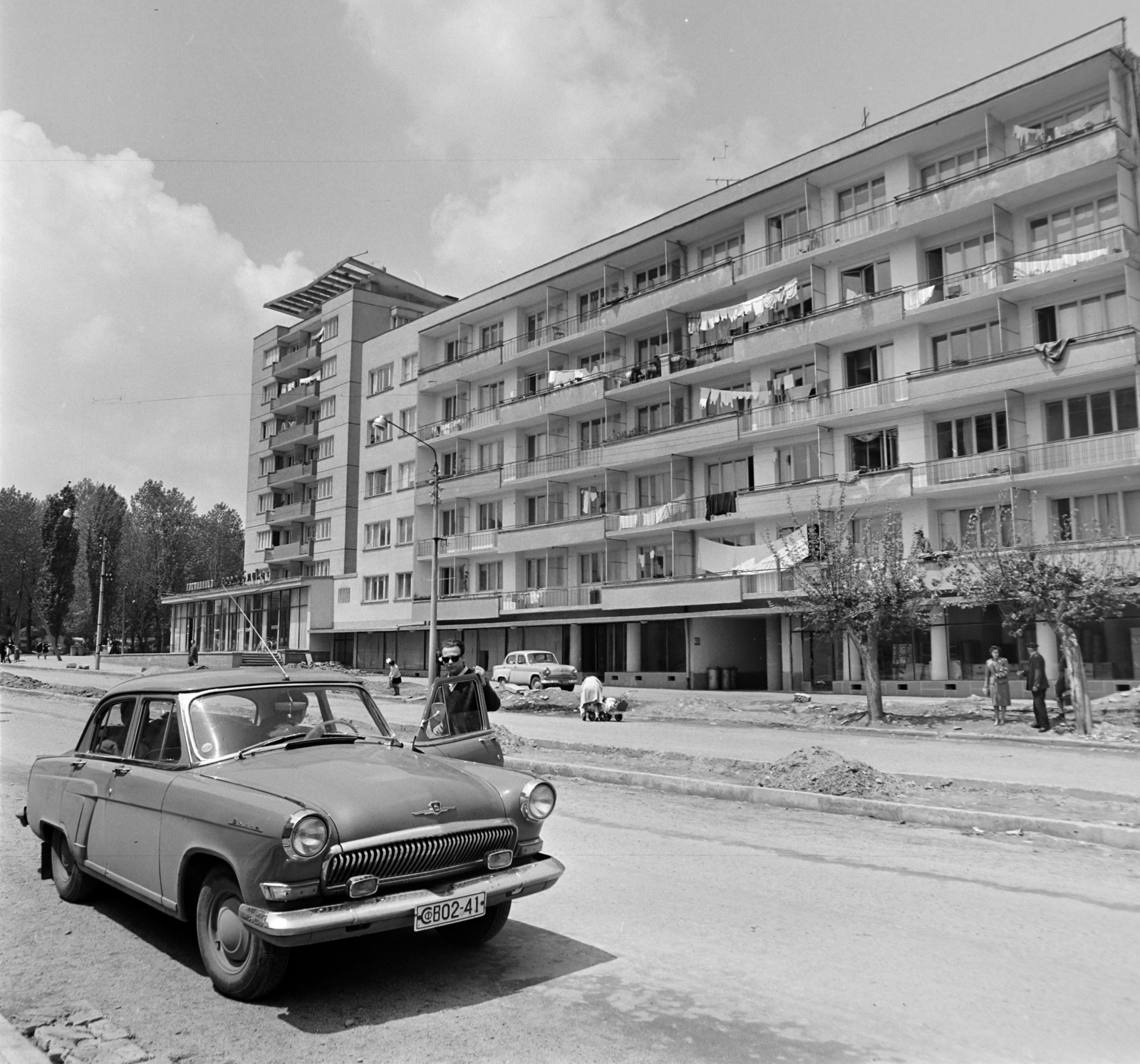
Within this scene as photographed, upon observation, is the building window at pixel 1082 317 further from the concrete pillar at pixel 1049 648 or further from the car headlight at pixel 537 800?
the car headlight at pixel 537 800

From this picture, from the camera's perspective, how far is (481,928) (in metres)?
5.48

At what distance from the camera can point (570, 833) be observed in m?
9.24

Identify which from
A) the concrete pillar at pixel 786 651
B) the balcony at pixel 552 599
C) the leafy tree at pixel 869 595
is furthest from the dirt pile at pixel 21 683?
the leafy tree at pixel 869 595

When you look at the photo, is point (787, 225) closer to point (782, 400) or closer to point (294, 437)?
point (782, 400)

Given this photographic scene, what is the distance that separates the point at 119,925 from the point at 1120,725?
69.2 feet

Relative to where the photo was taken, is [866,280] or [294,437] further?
[294,437]

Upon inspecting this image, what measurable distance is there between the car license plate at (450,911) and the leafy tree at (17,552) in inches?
3789

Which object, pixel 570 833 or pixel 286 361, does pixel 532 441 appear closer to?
pixel 286 361

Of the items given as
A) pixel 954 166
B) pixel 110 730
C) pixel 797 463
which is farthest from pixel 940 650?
pixel 110 730

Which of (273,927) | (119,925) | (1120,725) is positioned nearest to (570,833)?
(119,925)

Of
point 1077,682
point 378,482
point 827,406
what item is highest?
point 378,482

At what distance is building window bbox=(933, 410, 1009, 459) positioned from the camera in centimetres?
3103

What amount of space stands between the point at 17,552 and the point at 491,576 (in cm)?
6182

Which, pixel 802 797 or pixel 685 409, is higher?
pixel 685 409
